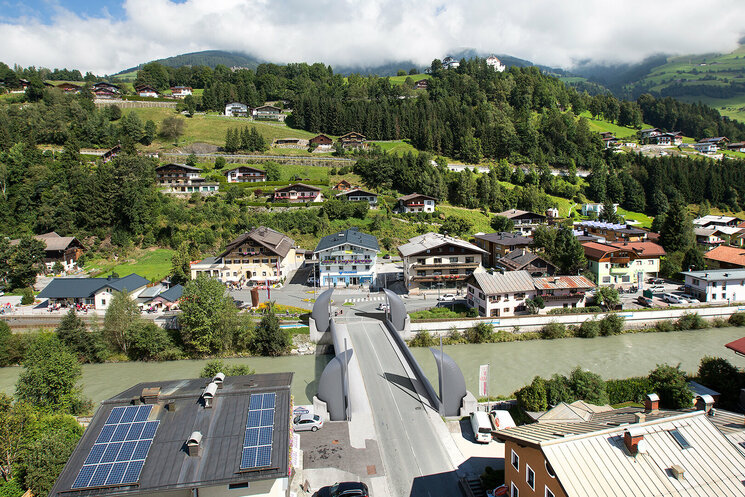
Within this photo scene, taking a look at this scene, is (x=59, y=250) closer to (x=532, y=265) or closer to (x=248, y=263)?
(x=248, y=263)

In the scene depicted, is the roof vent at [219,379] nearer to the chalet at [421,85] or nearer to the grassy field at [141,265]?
the grassy field at [141,265]

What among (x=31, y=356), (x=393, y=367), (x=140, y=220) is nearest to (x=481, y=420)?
(x=393, y=367)

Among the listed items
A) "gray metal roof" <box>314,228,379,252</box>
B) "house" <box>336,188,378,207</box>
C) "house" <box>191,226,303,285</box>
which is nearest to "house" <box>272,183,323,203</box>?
"house" <box>336,188,378,207</box>

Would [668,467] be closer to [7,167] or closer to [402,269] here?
[402,269]

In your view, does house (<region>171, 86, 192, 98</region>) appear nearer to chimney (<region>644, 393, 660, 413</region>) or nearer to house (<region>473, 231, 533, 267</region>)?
house (<region>473, 231, 533, 267</region>)

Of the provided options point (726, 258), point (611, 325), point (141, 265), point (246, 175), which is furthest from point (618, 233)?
point (141, 265)
